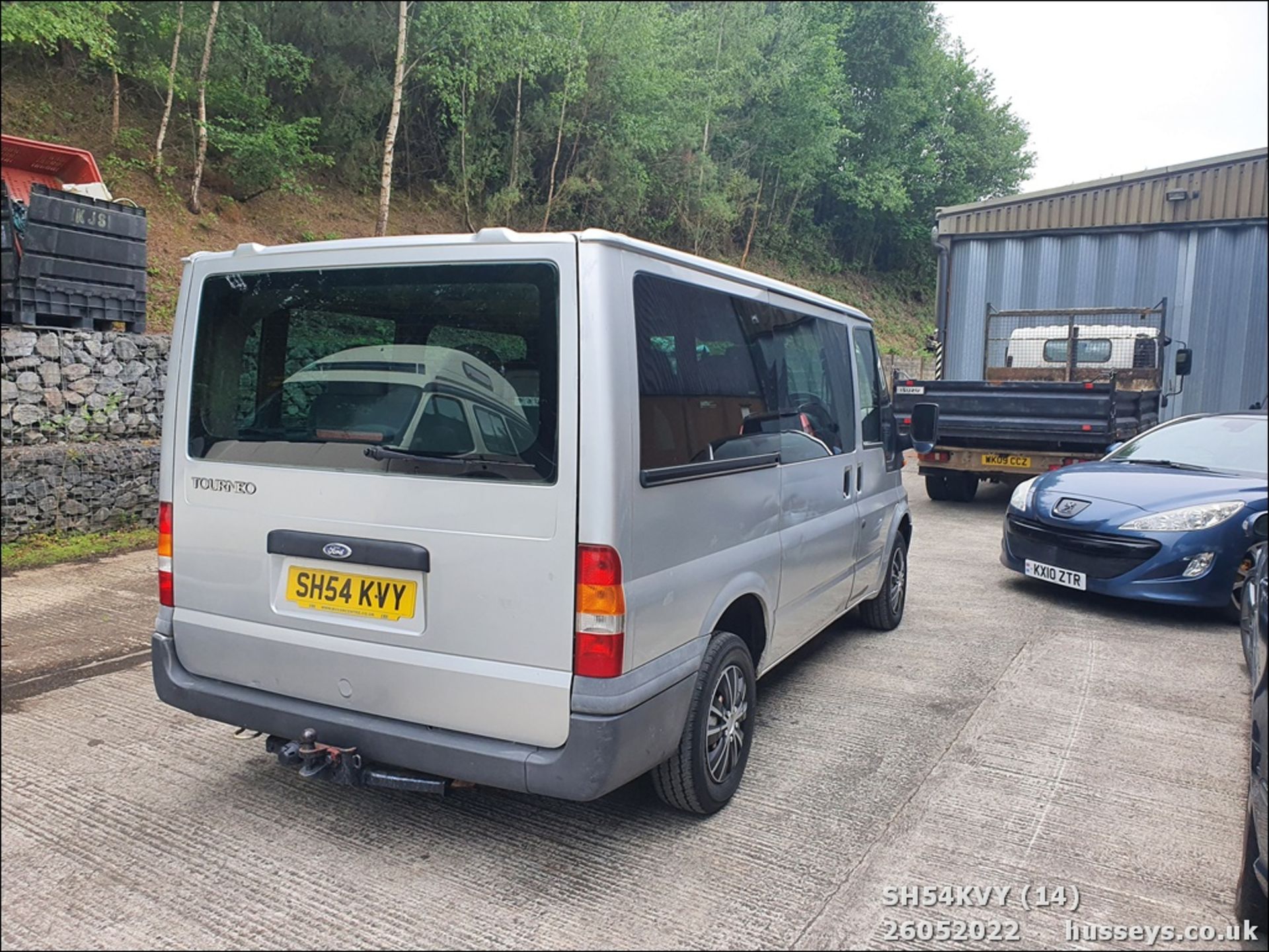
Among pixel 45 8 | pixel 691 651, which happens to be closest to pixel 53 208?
pixel 45 8

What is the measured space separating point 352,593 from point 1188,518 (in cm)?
538

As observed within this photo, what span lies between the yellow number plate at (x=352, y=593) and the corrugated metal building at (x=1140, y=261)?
434 inches

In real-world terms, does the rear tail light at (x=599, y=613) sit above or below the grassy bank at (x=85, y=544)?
above

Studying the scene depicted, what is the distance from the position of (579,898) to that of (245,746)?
174 centimetres

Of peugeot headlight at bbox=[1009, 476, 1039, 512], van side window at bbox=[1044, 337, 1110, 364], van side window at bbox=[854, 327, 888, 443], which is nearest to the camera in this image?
van side window at bbox=[854, 327, 888, 443]

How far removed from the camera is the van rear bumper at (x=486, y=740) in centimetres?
262

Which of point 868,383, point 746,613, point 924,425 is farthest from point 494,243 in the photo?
point 924,425

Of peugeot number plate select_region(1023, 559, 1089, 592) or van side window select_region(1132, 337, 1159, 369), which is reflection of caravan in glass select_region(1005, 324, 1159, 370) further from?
peugeot number plate select_region(1023, 559, 1089, 592)

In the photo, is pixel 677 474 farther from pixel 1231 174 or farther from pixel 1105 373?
pixel 1231 174

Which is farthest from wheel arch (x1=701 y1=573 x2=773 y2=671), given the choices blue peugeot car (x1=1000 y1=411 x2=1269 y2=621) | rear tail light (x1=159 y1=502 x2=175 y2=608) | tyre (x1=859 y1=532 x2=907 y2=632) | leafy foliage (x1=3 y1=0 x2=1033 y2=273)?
leafy foliage (x1=3 y1=0 x2=1033 y2=273)

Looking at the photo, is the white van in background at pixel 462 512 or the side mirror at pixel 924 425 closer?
the white van in background at pixel 462 512

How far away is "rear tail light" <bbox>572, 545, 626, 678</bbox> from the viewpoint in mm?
2602

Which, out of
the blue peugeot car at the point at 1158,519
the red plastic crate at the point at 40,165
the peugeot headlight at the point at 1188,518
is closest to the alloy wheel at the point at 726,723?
the blue peugeot car at the point at 1158,519

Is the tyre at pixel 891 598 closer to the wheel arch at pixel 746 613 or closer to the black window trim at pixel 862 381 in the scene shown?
the black window trim at pixel 862 381
